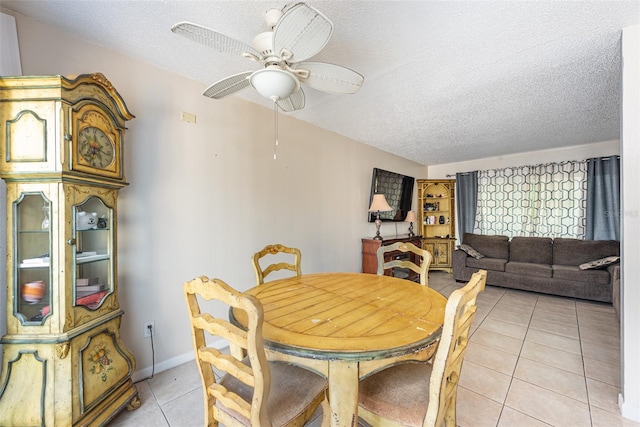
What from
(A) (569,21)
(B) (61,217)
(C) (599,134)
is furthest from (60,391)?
(C) (599,134)

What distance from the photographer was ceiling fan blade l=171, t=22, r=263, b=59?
1012 mm

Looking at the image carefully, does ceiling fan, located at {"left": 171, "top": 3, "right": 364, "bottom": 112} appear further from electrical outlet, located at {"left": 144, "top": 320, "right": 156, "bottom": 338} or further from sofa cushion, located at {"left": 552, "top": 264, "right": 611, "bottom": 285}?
sofa cushion, located at {"left": 552, "top": 264, "right": 611, "bottom": 285}

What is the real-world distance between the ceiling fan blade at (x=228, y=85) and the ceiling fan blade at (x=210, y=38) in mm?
117

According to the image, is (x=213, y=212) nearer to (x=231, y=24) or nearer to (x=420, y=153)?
(x=231, y=24)

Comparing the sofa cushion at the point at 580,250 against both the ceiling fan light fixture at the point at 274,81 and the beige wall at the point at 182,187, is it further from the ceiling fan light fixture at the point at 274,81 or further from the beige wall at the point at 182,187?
the ceiling fan light fixture at the point at 274,81

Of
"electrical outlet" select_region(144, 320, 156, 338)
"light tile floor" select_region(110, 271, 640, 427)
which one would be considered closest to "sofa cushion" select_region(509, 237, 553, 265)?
"light tile floor" select_region(110, 271, 640, 427)

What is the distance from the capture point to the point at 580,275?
358 centimetres

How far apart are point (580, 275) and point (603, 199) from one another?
52.3 inches

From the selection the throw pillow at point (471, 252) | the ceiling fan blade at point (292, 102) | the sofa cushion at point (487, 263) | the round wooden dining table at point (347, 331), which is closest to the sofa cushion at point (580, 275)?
the sofa cushion at point (487, 263)

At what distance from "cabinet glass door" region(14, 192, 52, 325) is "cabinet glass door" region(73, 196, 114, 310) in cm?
12

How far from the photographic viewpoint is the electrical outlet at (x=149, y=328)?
6.33ft

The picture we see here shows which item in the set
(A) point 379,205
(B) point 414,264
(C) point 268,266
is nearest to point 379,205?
(A) point 379,205

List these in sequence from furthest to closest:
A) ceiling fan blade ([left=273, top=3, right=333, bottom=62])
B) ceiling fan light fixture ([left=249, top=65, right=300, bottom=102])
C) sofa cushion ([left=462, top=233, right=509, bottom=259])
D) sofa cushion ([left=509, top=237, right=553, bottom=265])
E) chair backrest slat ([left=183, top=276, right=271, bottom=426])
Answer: sofa cushion ([left=462, top=233, right=509, bottom=259]) → sofa cushion ([left=509, top=237, right=553, bottom=265]) → ceiling fan light fixture ([left=249, top=65, right=300, bottom=102]) → ceiling fan blade ([left=273, top=3, right=333, bottom=62]) → chair backrest slat ([left=183, top=276, right=271, bottom=426])

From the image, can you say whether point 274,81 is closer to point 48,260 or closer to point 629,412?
point 48,260
